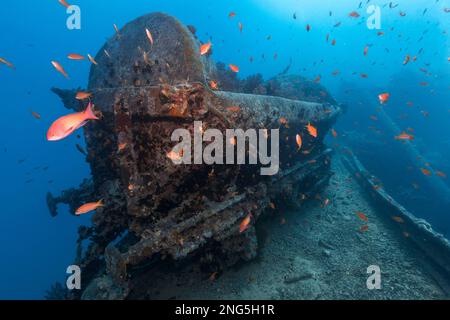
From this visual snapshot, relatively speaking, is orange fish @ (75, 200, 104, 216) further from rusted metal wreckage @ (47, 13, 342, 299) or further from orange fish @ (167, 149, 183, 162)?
orange fish @ (167, 149, 183, 162)

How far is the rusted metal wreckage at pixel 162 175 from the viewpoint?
3.83 meters

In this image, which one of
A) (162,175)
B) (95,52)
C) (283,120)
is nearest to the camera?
(162,175)

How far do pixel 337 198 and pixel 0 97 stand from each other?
118 meters

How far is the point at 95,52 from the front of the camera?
346 ft

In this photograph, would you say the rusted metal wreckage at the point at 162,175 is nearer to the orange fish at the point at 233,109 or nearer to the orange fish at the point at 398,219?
the orange fish at the point at 233,109

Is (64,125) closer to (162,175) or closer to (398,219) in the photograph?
(162,175)

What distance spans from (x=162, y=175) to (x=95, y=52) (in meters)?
122

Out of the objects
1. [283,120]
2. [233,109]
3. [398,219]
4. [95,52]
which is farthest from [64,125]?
[95,52]

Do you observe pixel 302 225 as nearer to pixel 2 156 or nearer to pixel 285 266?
pixel 285 266

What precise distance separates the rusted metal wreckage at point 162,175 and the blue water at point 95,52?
638 centimetres

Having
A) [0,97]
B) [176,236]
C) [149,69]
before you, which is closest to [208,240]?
[176,236]

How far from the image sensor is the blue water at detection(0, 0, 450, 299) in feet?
81.7

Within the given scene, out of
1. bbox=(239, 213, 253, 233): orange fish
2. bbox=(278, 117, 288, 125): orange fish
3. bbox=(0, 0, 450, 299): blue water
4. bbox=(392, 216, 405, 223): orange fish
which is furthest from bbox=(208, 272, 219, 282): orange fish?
bbox=(0, 0, 450, 299): blue water
